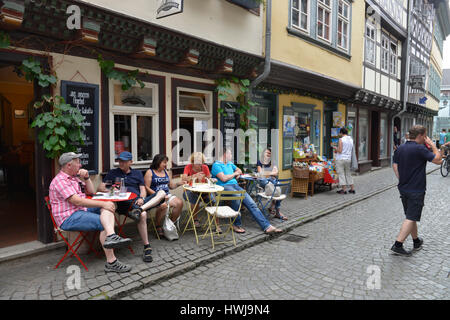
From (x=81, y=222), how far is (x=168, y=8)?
3394mm

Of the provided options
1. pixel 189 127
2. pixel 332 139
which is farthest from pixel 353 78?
pixel 189 127

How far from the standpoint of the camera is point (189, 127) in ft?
23.3

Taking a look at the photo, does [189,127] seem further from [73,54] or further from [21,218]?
[21,218]

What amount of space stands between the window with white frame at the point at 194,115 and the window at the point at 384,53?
11415 millimetres

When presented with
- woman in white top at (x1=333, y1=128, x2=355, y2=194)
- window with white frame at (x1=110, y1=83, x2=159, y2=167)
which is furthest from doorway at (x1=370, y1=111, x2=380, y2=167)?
window with white frame at (x1=110, y1=83, x2=159, y2=167)

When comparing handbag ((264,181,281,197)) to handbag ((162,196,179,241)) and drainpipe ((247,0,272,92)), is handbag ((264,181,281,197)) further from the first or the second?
→ drainpipe ((247,0,272,92))

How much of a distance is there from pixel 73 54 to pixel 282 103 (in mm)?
6104

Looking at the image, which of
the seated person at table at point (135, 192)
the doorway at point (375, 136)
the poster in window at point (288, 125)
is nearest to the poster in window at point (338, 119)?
the poster in window at point (288, 125)

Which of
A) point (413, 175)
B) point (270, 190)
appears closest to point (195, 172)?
point (270, 190)

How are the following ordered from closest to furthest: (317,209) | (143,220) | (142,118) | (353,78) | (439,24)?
1. (143,220)
2. (142,118)
3. (317,209)
4. (353,78)
5. (439,24)

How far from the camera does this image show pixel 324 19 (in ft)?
35.0

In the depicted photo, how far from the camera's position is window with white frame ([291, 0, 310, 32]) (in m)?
9.36

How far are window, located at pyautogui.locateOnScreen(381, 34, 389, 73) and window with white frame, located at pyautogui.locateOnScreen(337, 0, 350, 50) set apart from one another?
4.39 metres

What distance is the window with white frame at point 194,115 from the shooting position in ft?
22.7
